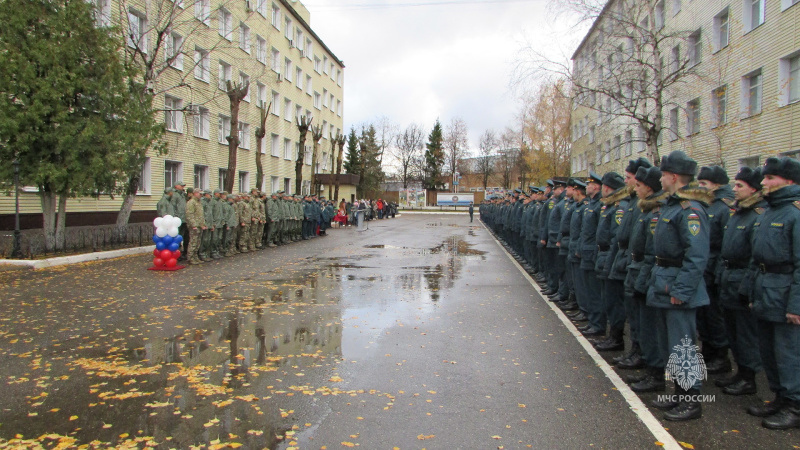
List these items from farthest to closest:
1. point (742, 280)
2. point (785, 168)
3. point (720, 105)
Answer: point (720, 105), point (742, 280), point (785, 168)

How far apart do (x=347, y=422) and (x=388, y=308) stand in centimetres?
430

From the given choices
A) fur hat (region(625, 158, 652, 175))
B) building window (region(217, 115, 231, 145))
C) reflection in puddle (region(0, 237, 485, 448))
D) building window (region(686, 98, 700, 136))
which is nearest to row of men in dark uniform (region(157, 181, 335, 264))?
reflection in puddle (region(0, 237, 485, 448))

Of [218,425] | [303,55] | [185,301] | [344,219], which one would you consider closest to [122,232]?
[185,301]

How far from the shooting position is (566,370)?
207 inches

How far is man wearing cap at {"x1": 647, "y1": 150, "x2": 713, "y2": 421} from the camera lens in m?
4.16

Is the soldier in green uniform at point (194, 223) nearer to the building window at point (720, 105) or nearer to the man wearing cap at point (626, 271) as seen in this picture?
the man wearing cap at point (626, 271)

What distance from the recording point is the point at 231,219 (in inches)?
620

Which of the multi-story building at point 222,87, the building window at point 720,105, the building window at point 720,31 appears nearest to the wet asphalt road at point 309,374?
the multi-story building at point 222,87

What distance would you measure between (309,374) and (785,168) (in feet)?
14.5

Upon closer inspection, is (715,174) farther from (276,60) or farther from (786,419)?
(276,60)

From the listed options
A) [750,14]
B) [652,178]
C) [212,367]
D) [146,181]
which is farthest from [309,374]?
[750,14]

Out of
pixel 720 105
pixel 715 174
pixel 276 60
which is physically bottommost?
pixel 715 174

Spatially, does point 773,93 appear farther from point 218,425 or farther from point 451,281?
point 218,425

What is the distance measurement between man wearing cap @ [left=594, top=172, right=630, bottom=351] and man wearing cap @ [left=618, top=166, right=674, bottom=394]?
92 cm
